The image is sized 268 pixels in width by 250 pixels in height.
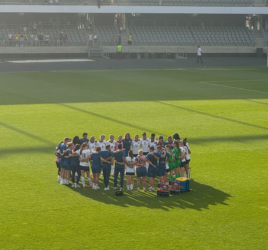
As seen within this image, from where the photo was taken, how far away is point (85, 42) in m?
60.4

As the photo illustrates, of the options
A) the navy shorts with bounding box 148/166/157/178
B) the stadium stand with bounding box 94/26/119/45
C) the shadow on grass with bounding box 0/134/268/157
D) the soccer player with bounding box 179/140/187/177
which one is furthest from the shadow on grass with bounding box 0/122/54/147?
the stadium stand with bounding box 94/26/119/45

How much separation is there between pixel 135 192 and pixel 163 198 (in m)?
0.96

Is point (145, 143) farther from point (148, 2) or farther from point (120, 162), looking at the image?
point (148, 2)

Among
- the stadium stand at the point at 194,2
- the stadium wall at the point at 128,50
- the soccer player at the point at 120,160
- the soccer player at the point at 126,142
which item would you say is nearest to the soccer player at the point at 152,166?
the soccer player at the point at 120,160

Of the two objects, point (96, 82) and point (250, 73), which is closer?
point (96, 82)

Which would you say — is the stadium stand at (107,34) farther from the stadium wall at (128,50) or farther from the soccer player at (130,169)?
the soccer player at (130,169)

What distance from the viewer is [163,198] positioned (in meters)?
13.8

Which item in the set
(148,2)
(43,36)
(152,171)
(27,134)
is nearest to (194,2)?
(148,2)

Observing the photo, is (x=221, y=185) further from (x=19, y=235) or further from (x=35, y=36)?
(x=35, y=36)

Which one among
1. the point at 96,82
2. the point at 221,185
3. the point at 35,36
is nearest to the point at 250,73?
the point at 96,82

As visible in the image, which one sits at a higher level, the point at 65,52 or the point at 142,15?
the point at 142,15

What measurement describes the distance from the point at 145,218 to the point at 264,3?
6066 cm

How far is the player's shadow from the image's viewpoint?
520 inches

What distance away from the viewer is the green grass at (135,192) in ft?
36.7
